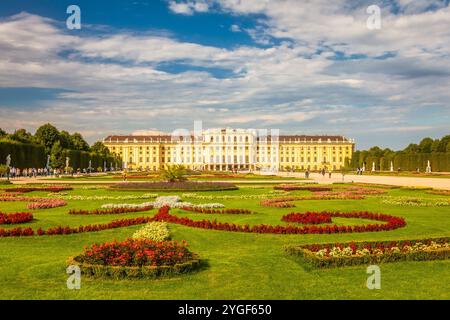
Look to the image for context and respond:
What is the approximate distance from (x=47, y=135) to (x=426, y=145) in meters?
49.5

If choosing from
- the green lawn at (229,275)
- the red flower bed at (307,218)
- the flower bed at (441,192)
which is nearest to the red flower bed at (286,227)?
the green lawn at (229,275)

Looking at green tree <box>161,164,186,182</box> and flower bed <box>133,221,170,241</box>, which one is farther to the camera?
green tree <box>161,164,186,182</box>

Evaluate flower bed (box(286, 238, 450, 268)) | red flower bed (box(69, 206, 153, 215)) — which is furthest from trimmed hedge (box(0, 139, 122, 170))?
flower bed (box(286, 238, 450, 268))

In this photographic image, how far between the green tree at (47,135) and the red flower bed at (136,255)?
→ 50.8 m

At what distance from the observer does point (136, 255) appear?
20.2 feet

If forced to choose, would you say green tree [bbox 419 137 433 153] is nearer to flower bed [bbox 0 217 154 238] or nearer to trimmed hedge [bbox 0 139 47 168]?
trimmed hedge [bbox 0 139 47 168]

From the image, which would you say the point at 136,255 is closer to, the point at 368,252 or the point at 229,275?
the point at 229,275

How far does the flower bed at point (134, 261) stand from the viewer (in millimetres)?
6039

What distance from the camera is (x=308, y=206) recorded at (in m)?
14.9

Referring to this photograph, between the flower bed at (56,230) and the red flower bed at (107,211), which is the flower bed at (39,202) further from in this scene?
the flower bed at (56,230)

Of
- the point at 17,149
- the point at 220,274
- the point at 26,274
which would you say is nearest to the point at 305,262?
the point at 220,274

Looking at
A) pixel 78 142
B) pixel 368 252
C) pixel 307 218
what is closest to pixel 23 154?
pixel 78 142

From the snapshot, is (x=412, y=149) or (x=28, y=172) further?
(x=412, y=149)

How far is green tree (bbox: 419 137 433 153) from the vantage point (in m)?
67.4
